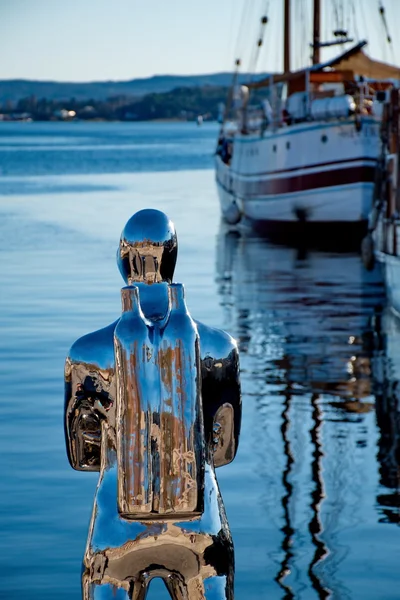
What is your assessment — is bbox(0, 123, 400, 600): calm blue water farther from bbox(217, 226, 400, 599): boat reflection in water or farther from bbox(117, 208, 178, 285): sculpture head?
bbox(117, 208, 178, 285): sculpture head

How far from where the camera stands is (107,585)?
3512 mm

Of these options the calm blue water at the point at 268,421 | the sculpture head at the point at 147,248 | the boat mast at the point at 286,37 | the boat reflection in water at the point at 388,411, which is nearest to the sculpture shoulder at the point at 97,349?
the sculpture head at the point at 147,248

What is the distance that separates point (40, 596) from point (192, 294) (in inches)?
559

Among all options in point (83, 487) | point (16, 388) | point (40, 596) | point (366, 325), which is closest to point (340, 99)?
point (366, 325)

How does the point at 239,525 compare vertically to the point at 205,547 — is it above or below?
below

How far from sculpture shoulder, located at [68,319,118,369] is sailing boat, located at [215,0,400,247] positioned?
26890 mm

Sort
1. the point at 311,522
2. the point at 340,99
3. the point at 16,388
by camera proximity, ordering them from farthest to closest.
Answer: the point at 340,99
the point at 16,388
the point at 311,522

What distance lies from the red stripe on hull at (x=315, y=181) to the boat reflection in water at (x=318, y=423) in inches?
415

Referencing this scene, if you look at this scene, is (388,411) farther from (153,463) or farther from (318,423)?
(153,463)

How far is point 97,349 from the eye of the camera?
143 inches

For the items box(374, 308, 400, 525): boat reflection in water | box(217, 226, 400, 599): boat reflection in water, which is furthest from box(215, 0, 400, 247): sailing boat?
box(374, 308, 400, 525): boat reflection in water

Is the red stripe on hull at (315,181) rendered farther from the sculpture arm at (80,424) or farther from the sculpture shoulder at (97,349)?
the sculpture shoulder at (97,349)

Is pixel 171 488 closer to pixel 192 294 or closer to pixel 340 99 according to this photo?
pixel 192 294

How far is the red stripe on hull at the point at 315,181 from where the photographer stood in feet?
108
